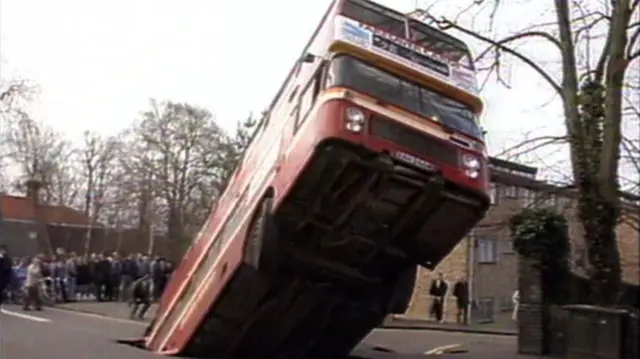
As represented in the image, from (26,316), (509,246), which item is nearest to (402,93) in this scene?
(26,316)

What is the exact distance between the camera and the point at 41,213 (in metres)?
77.4

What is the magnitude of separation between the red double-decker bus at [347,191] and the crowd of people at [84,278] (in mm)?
14122

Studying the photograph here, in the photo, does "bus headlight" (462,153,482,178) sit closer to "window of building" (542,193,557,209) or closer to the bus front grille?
the bus front grille

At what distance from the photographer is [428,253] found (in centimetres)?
1474

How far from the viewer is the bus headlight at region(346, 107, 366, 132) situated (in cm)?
1297

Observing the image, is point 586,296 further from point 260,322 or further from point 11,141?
point 11,141

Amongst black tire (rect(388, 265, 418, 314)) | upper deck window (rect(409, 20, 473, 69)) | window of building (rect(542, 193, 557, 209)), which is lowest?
black tire (rect(388, 265, 418, 314))

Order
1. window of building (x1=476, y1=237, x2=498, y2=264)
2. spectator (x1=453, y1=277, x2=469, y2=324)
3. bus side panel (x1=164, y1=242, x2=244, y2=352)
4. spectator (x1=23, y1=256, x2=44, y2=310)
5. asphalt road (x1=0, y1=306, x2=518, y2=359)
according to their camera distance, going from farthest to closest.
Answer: window of building (x1=476, y1=237, x2=498, y2=264) < spectator (x1=453, y1=277, x2=469, y2=324) < spectator (x1=23, y1=256, x2=44, y2=310) < asphalt road (x1=0, y1=306, x2=518, y2=359) < bus side panel (x1=164, y1=242, x2=244, y2=352)

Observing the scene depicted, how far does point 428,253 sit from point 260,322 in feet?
9.16

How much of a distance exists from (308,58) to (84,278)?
2256 centimetres

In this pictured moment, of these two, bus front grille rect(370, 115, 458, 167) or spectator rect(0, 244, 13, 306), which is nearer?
bus front grille rect(370, 115, 458, 167)

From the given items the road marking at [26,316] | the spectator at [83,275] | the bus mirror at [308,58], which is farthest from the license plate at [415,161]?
the spectator at [83,275]

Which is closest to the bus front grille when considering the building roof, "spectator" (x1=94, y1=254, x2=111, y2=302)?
"spectator" (x1=94, y1=254, x2=111, y2=302)

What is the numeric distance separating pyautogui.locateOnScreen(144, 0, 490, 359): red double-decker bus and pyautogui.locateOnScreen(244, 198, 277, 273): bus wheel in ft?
0.06
